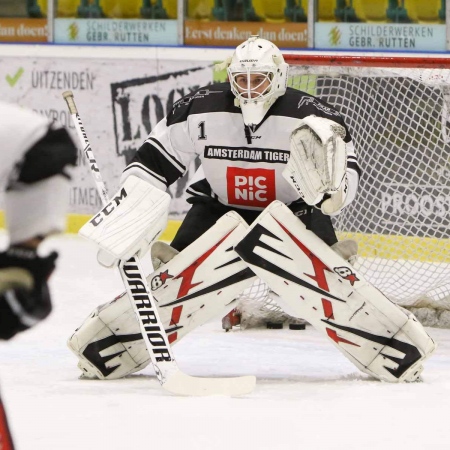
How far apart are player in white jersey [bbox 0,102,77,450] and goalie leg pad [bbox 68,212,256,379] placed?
1683 millimetres

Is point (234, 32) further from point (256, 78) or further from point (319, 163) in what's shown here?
point (319, 163)

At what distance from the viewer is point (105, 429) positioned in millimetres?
2773

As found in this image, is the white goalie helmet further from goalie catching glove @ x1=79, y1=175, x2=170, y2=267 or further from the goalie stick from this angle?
the goalie stick

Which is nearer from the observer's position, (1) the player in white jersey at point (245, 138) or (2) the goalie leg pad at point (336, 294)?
(2) the goalie leg pad at point (336, 294)

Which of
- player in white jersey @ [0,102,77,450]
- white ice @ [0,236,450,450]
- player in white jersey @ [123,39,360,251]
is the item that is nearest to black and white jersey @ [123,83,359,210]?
player in white jersey @ [123,39,360,251]

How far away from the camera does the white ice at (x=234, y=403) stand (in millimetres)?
2689

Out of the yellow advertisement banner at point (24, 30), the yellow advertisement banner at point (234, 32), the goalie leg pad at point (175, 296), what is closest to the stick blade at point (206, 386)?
the goalie leg pad at point (175, 296)

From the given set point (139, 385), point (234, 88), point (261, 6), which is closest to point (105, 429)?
point (139, 385)

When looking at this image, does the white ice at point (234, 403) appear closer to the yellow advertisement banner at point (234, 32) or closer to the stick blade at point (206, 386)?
the stick blade at point (206, 386)

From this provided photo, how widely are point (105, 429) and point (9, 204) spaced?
→ 3.72 ft

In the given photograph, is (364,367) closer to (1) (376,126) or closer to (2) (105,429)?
(2) (105,429)

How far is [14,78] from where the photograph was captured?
21.1 ft

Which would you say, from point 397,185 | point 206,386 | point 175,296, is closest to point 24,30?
point 397,185

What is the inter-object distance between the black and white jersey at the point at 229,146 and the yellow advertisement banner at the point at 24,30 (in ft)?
11.2
